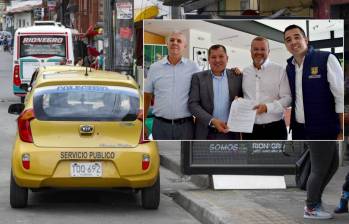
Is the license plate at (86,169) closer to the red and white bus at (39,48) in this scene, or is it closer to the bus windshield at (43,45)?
the red and white bus at (39,48)

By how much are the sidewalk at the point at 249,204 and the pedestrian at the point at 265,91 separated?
4.06 feet

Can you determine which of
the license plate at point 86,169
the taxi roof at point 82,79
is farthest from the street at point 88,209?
the taxi roof at point 82,79

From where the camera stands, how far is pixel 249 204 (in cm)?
954

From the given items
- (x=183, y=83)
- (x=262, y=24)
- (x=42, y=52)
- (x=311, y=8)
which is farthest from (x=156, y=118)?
(x=42, y=52)

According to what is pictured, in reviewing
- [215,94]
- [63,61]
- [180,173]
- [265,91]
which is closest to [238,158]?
[180,173]

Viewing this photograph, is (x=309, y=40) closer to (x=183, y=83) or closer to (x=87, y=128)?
(x=183, y=83)

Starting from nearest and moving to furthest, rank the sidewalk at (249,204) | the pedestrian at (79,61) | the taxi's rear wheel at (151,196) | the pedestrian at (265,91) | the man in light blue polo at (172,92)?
the pedestrian at (265,91)
the man in light blue polo at (172,92)
the sidewalk at (249,204)
the taxi's rear wheel at (151,196)
the pedestrian at (79,61)

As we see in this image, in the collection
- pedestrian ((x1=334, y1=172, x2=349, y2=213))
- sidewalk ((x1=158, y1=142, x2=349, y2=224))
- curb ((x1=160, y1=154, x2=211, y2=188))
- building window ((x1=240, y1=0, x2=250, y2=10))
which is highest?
building window ((x1=240, y1=0, x2=250, y2=10))

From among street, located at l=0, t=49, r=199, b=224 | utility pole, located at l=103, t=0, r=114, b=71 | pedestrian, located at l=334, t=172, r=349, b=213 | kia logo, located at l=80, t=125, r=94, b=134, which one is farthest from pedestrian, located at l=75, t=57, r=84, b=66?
pedestrian, located at l=334, t=172, r=349, b=213

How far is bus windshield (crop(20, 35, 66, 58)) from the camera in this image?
28.7 m

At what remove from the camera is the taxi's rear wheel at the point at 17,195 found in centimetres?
956

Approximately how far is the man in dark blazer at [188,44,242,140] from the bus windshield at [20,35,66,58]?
21498mm

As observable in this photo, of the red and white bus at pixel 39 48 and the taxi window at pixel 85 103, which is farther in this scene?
the red and white bus at pixel 39 48

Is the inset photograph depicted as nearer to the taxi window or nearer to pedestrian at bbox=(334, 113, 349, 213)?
pedestrian at bbox=(334, 113, 349, 213)
